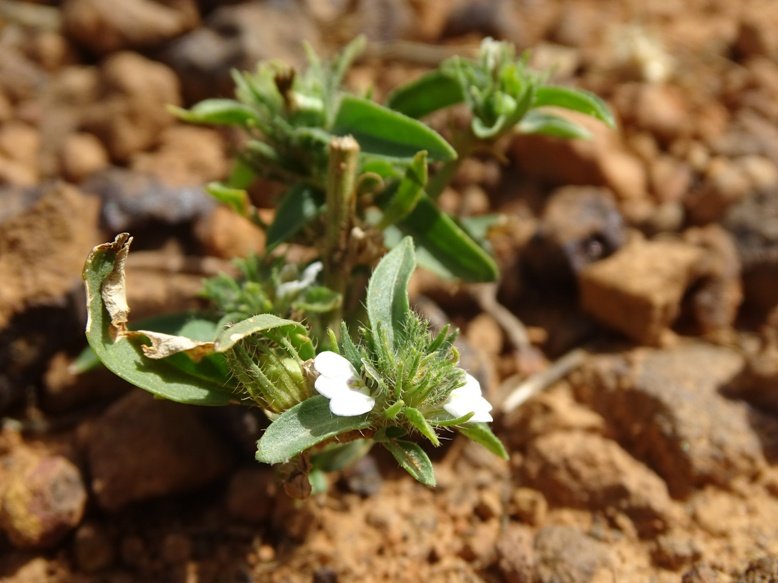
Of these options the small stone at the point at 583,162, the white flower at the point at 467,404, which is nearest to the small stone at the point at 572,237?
the small stone at the point at 583,162

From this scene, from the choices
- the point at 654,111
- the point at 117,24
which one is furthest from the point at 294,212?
the point at 654,111

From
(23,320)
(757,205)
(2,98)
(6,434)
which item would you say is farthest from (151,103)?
(757,205)

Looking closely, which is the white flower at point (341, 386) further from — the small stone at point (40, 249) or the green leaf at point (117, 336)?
the small stone at point (40, 249)

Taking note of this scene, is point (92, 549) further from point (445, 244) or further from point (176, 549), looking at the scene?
point (445, 244)

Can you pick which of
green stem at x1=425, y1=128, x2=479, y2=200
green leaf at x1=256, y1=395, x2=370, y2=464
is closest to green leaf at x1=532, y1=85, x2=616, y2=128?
green stem at x1=425, y1=128, x2=479, y2=200

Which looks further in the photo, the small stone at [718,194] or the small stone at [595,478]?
the small stone at [718,194]

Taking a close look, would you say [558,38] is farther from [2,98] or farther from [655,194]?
[2,98]
